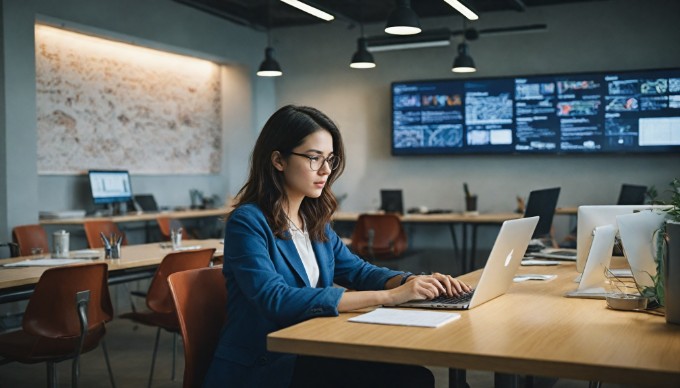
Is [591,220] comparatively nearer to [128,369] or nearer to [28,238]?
[128,369]

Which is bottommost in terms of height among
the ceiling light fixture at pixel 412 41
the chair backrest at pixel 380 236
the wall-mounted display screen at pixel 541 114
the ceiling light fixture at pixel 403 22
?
the chair backrest at pixel 380 236

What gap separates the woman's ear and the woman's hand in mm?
533

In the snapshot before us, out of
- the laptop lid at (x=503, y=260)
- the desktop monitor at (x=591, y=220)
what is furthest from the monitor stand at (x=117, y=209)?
the laptop lid at (x=503, y=260)

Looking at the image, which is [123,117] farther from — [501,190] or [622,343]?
[622,343]

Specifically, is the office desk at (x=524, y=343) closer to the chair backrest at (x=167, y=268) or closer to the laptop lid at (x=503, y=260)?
the laptop lid at (x=503, y=260)

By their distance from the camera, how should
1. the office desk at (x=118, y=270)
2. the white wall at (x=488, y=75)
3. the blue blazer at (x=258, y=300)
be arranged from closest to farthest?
the blue blazer at (x=258, y=300)
the office desk at (x=118, y=270)
the white wall at (x=488, y=75)

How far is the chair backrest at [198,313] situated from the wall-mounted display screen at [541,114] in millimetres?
6682

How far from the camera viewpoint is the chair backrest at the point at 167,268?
4.02 meters

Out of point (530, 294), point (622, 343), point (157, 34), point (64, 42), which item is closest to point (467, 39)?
point (157, 34)

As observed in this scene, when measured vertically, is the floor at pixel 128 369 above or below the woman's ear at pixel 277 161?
below

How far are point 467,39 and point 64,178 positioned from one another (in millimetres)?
4635

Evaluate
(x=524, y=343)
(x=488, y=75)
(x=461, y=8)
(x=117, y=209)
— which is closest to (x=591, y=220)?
(x=524, y=343)

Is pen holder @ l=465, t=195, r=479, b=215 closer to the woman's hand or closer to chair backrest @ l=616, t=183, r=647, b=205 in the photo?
chair backrest @ l=616, t=183, r=647, b=205

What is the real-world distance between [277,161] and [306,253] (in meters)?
0.32
